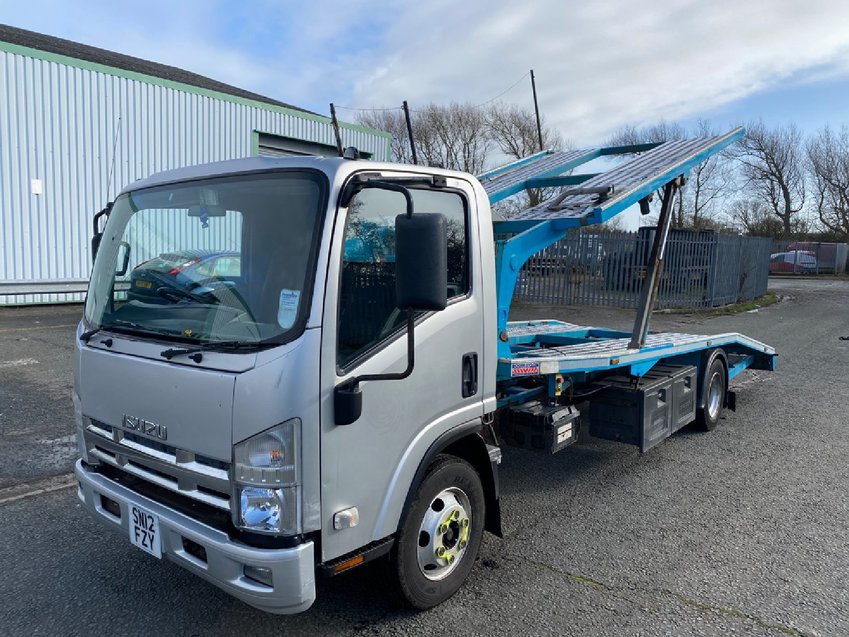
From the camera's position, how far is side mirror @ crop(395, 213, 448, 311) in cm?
252

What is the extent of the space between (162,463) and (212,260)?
3.18 ft

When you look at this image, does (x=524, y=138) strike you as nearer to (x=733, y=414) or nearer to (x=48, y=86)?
(x=48, y=86)

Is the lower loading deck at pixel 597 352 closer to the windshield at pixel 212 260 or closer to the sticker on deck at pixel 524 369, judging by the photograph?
the sticker on deck at pixel 524 369

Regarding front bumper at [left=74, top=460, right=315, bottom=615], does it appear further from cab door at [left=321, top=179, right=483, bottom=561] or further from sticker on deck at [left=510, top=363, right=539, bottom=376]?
sticker on deck at [left=510, top=363, right=539, bottom=376]

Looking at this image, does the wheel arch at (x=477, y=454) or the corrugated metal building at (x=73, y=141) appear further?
the corrugated metal building at (x=73, y=141)

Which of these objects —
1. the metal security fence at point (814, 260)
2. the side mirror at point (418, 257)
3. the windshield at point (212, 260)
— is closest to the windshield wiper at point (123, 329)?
the windshield at point (212, 260)

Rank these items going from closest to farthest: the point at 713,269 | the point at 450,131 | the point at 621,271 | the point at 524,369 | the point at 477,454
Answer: the point at 477,454
the point at 524,369
the point at 621,271
the point at 713,269
the point at 450,131

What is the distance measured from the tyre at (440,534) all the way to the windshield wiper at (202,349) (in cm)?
113

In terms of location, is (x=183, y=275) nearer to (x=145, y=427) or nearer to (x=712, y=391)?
(x=145, y=427)

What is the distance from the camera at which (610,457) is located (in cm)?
582

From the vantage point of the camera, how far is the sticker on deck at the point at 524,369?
410cm

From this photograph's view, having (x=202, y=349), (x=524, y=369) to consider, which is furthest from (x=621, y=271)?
(x=202, y=349)

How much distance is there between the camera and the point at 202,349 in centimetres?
274

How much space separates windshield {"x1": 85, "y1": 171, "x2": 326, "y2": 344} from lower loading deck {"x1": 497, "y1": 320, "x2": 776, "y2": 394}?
1.81 m
